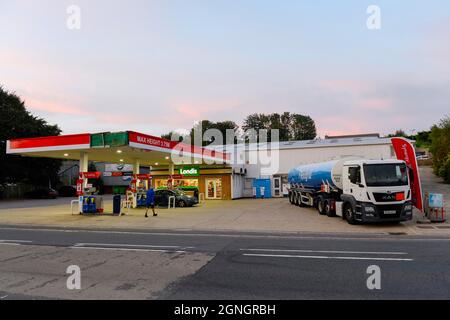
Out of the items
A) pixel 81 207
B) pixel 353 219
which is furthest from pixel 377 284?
pixel 81 207

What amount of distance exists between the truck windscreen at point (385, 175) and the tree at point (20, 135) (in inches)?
1570

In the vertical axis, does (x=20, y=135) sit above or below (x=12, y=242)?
above

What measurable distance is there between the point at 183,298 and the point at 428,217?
1434cm

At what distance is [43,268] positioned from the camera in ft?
26.4

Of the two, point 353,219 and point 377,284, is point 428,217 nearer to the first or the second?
point 353,219

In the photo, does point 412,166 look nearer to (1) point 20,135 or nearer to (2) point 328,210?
(2) point 328,210

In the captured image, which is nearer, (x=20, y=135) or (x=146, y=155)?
(x=146, y=155)

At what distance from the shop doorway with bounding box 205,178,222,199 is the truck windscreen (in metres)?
22.8

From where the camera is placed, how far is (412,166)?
54.0 ft

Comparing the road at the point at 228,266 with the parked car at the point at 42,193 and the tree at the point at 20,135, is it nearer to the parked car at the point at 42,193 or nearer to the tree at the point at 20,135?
the tree at the point at 20,135

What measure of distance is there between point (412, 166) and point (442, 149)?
32465 millimetres

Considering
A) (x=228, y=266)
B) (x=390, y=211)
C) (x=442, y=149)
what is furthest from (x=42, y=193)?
(x=442, y=149)

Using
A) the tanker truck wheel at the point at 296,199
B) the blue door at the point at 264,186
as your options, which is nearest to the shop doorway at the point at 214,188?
the blue door at the point at 264,186
